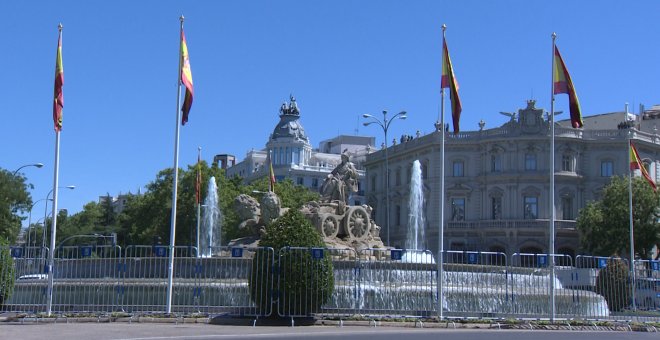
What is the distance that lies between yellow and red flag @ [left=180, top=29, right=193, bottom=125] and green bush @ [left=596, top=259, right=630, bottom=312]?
1354 cm

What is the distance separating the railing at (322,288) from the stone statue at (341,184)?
632 centimetres

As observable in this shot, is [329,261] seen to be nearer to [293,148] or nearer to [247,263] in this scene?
[247,263]

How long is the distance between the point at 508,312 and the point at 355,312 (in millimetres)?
4723

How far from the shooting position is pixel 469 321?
22266mm

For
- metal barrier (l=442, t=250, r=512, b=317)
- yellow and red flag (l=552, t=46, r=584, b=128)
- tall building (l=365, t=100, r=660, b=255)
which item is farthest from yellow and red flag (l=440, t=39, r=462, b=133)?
tall building (l=365, t=100, r=660, b=255)

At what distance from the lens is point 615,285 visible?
2723 cm

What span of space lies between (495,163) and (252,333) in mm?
56253

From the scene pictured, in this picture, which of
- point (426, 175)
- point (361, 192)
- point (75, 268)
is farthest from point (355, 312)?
point (361, 192)

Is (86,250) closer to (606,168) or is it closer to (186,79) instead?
(186,79)

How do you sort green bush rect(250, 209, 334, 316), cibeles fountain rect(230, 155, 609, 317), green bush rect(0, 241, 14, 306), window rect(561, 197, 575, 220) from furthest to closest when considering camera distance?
1. window rect(561, 197, 575, 220)
2. cibeles fountain rect(230, 155, 609, 317)
3. green bush rect(0, 241, 14, 306)
4. green bush rect(250, 209, 334, 316)

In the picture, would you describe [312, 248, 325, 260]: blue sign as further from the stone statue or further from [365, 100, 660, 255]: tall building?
[365, 100, 660, 255]: tall building

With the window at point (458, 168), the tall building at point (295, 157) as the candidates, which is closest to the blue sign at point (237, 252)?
the window at point (458, 168)

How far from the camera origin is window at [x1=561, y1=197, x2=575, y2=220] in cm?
7125

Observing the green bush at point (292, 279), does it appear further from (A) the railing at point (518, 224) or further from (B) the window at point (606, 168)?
(B) the window at point (606, 168)
